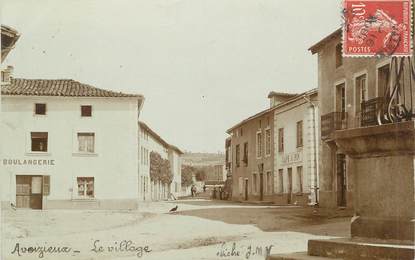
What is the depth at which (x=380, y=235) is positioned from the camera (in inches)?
191

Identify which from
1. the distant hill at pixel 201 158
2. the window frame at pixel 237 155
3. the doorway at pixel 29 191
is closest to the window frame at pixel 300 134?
the doorway at pixel 29 191

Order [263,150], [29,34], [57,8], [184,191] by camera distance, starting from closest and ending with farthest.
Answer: [57,8] < [29,34] < [263,150] < [184,191]

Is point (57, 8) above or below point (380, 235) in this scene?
above

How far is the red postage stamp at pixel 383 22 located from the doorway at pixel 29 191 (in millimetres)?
18906

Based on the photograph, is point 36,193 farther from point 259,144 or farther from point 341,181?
point 259,144

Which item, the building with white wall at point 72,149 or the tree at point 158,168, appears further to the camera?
the tree at point 158,168

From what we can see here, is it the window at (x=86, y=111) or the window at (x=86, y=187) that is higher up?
the window at (x=86, y=111)

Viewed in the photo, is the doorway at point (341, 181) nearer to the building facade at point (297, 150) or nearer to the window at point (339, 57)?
the window at point (339, 57)

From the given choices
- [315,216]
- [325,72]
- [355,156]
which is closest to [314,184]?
[325,72]

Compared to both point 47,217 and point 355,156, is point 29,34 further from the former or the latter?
point 47,217

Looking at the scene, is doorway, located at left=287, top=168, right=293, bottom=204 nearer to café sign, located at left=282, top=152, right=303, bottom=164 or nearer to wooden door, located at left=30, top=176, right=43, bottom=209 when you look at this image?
café sign, located at left=282, top=152, right=303, bottom=164

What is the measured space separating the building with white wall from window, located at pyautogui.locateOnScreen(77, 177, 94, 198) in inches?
1.6

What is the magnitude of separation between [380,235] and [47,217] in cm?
1484

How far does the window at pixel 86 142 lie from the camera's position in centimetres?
2358
